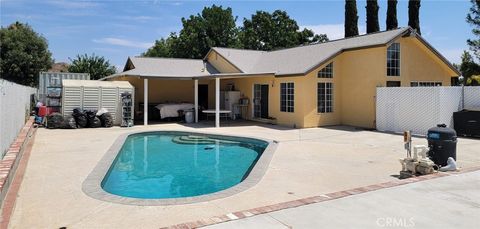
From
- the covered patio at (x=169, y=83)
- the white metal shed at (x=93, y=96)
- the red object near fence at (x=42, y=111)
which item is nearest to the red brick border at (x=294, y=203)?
the covered patio at (x=169, y=83)

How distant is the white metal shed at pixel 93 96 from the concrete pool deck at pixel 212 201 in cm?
361

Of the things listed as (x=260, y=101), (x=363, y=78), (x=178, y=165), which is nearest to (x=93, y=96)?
(x=260, y=101)

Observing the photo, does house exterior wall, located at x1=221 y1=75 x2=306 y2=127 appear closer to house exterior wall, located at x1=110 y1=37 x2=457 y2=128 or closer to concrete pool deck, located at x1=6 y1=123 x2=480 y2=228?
house exterior wall, located at x1=110 y1=37 x2=457 y2=128

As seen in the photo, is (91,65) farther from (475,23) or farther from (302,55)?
(475,23)

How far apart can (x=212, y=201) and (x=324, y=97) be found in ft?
42.3

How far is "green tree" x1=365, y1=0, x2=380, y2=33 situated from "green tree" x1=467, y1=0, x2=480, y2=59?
6.41m

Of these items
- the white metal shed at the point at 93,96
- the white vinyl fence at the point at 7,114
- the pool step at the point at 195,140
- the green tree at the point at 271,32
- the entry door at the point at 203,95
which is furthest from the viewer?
the green tree at the point at 271,32

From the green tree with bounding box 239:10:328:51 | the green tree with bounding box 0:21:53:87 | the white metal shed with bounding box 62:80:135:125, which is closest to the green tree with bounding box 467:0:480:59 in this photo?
the green tree with bounding box 239:10:328:51

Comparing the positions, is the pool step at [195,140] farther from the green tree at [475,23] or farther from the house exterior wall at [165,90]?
the green tree at [475,23]

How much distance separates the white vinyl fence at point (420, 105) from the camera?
1373 cm

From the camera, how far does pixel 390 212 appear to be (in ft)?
16.6

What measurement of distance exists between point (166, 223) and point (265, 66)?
1701cm

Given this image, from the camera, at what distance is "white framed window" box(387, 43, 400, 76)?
54.5ft

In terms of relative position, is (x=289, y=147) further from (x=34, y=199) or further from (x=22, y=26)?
(x=22, y=26)
